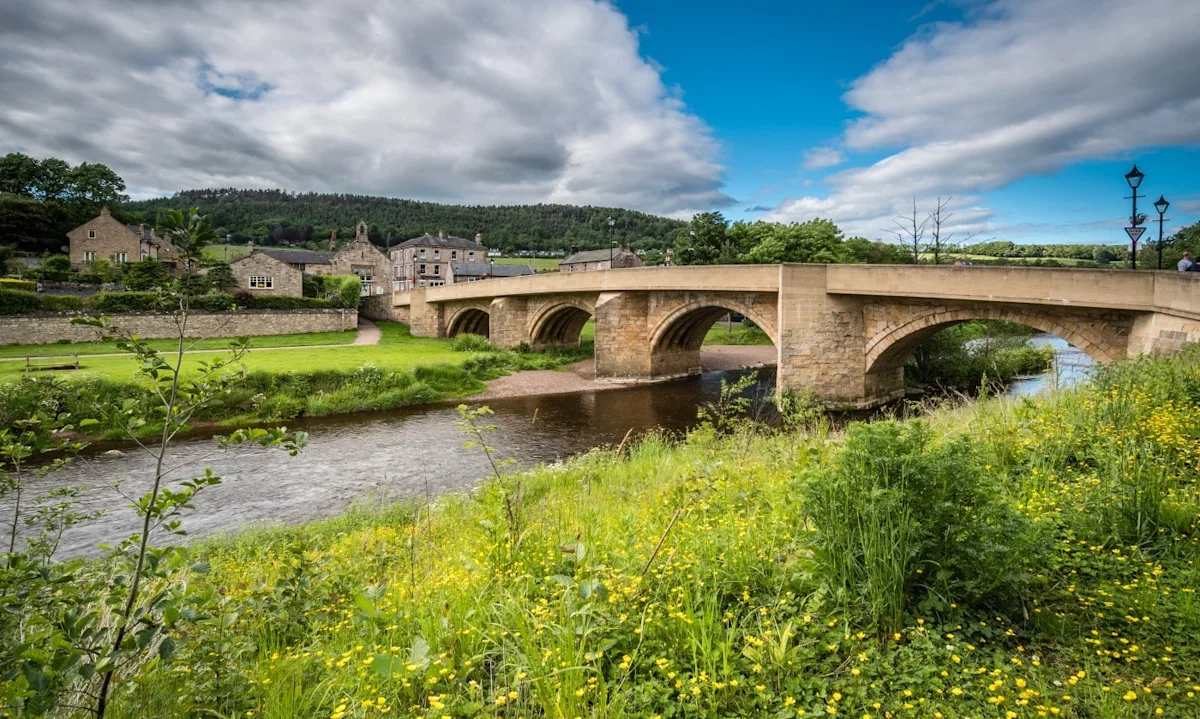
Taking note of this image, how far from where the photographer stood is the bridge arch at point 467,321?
1374 inches

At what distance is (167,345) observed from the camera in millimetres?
25609

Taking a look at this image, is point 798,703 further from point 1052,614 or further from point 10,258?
point 10,258

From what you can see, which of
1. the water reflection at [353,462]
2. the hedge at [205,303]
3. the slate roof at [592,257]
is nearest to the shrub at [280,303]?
the hedge at [205,303]

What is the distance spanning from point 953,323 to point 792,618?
1589 cm

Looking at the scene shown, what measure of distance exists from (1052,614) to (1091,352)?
13.0 metres

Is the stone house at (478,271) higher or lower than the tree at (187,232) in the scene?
higher

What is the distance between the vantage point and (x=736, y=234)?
4125cm

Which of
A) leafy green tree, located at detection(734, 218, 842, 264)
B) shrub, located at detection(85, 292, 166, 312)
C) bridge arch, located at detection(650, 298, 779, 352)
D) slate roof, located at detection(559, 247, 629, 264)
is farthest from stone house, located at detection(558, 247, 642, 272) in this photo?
shrub, located at detection(85, 292, 166, 312)

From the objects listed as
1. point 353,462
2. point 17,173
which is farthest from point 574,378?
point 17,173

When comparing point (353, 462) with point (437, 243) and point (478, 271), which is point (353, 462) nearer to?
point (478, 271)

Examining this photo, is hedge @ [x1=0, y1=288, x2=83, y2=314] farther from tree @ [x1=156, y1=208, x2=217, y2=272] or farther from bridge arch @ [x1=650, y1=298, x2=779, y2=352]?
tree @ [x1=156, y1=208, x2=217, y2=272]

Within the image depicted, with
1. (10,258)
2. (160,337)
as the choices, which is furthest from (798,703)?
(10,258)

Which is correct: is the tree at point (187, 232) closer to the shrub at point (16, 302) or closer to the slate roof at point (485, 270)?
the shrub at point (16, 302)

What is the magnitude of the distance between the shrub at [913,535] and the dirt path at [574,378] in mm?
18095
